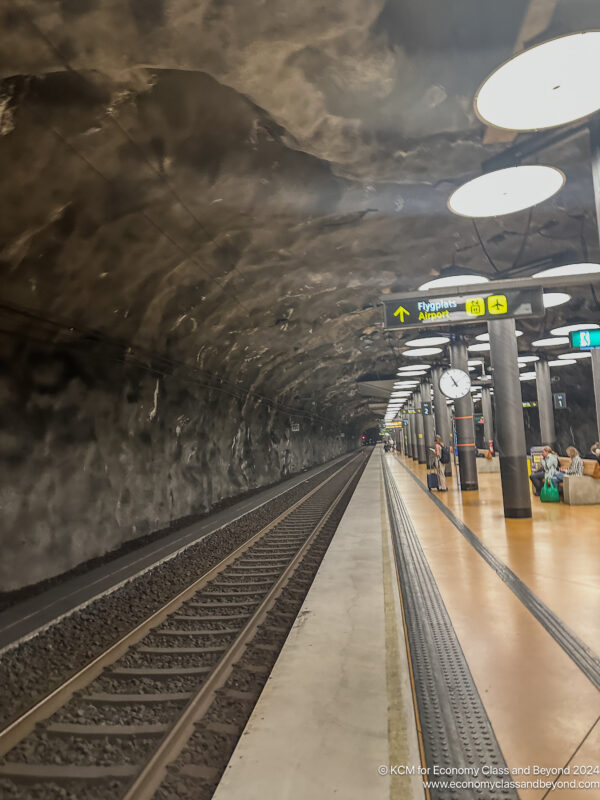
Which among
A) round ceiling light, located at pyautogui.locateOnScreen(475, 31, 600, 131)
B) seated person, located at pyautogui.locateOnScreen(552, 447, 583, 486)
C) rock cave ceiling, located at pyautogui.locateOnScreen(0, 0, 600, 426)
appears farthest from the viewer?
seated person, located at pyautogui.locateOnScreen(552, 447, 583, 486)

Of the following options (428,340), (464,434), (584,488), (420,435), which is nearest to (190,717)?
(584,488)

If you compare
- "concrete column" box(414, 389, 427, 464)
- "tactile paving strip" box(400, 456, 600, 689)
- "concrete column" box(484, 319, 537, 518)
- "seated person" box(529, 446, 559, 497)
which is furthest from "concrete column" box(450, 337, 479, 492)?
"concrete column" box(414, 389, 427, 464)

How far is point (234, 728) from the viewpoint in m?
3.50

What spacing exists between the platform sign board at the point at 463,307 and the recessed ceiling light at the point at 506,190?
4.58ft

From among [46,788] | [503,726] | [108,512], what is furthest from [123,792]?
[108,512]

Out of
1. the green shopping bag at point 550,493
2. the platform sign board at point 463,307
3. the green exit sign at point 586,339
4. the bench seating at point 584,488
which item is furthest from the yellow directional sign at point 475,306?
the green shopping bag at point 550,493

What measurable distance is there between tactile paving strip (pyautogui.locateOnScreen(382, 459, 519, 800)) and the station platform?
0.04 ft

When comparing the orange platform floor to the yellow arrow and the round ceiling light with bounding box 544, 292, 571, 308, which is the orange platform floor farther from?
the round ceiling light with bounding box 544, 292, 571, 308

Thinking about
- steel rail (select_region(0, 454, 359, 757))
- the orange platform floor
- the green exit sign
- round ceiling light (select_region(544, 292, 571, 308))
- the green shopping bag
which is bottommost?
steel rail (select_region(0, 454, 359, 757))

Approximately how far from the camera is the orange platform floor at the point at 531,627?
2891mm

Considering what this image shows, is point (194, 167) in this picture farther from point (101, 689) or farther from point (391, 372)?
point (391, 372)

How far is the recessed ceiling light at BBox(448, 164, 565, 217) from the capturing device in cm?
640

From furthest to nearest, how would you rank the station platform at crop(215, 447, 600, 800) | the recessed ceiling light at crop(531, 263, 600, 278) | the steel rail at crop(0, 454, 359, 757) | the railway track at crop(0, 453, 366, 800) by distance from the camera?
the recessed ceiling light at crop(531, 263, 600, 278), the steel rail at crop(0, 454, 359, 757), the railway track at crop(0, 453, 366, 800), the station platform at crop(215, 447, 600, 800)

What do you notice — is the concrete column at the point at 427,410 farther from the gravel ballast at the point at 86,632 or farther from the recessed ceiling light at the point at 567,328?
the gravel ballast at the point at 86,632
